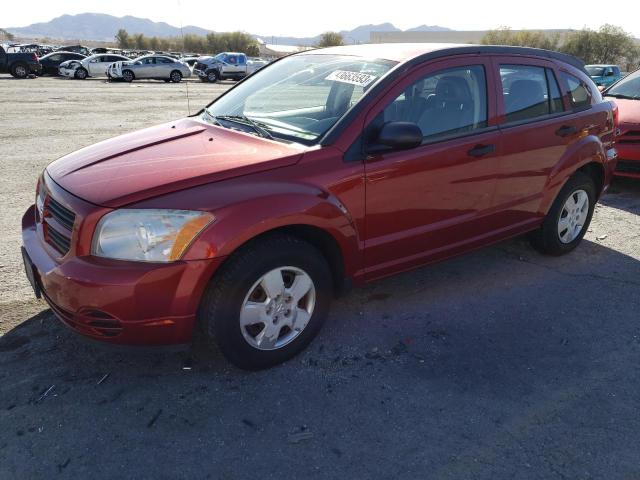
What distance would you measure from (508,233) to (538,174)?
0.52 metres

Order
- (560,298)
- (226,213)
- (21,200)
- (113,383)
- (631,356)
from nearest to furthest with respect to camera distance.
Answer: (226,213) → (113,383) → (631,356) → (560,298) → (21,200)

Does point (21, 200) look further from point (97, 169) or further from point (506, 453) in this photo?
point (506, 453)

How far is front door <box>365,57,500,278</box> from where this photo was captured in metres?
3.26

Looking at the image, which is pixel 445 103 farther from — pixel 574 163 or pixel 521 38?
pixel 521 38

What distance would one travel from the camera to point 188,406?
9.06 feet

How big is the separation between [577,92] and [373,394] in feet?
10.9

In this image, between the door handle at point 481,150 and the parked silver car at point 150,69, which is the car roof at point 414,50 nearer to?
the door handle at point 481,150

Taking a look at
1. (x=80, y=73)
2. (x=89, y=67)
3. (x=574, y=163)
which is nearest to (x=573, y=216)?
(x=574, y=163)

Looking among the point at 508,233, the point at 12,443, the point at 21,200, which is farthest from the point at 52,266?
the point at 21,200

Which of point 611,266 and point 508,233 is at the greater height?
point 508,233

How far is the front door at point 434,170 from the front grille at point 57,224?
1641 millimetres

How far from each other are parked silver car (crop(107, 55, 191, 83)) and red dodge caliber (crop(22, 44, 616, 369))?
91.3 ft

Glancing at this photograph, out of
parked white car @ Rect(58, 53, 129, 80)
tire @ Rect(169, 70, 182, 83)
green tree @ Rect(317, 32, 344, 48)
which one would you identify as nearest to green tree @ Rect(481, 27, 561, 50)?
green tree @ Rect(317, 32, 344, 48)

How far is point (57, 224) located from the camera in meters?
2.85
